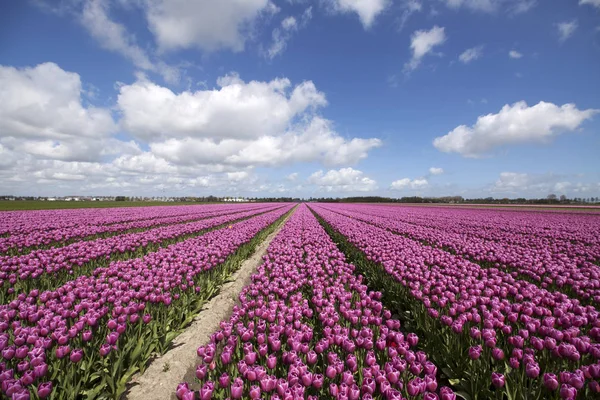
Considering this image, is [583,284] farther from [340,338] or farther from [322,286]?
[340,338]

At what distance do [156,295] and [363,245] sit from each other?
6.84m

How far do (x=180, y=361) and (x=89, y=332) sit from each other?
4.69 ft

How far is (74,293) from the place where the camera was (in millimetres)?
4566

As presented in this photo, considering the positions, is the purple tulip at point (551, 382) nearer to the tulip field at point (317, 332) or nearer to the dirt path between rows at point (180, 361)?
the tulip field at point (317, 332)

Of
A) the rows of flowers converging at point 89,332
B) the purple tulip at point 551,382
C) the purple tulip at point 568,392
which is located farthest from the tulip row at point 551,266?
the rows of flowers converging at point 89,332

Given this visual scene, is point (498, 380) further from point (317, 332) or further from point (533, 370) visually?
point (317, 332)

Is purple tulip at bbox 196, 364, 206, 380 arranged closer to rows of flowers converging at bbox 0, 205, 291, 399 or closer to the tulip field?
the tulip field

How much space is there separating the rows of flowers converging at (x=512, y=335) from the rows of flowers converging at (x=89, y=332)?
14.0 feet

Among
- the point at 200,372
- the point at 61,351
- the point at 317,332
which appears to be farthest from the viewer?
the point at 317,332

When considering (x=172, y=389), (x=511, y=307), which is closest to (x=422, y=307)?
(x=511, y=307)

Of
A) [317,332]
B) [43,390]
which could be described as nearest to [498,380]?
[317,332]

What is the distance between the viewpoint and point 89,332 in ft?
11.4

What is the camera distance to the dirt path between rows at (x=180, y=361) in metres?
3.63

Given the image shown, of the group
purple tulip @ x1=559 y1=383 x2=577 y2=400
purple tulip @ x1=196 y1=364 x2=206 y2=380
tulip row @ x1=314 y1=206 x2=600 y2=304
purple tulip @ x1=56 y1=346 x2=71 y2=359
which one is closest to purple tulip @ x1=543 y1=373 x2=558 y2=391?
purple tulip @ x1=559 y1=383 x2=577 y2=400
